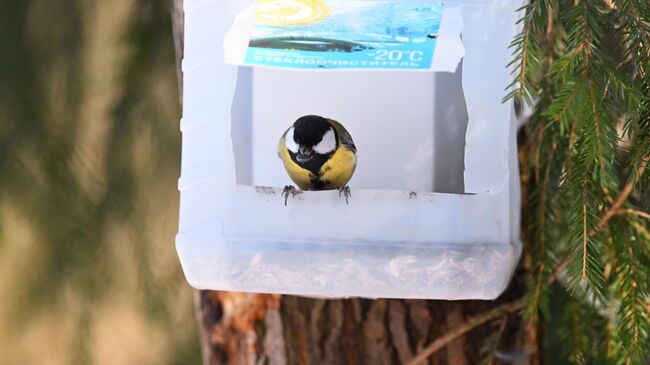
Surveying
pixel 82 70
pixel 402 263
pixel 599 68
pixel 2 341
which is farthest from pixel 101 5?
pixel 599 68

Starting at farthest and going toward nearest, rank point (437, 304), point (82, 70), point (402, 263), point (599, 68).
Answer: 1. point (82, 70)
2. point (437, 304)
3. point (402, 263)
4. point (599, 68)

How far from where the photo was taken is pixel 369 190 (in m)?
1.20

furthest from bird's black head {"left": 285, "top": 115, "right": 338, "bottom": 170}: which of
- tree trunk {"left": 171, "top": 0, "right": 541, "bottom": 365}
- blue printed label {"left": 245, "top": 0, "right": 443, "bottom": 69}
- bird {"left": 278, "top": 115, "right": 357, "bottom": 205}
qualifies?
tree trunk {"left": 171, "top": 0, "right": 541, "bottom": 365}

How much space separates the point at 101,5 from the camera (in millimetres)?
1739

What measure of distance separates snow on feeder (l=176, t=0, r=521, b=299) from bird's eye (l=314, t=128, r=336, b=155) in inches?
3.3

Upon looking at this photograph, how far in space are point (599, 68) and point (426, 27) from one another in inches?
10.2

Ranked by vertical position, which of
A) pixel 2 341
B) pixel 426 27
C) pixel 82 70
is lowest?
pixel 2 341

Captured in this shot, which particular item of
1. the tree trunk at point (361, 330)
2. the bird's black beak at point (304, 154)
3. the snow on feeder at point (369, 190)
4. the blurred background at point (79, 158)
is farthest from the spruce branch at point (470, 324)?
the blurred background at point (79, 158)

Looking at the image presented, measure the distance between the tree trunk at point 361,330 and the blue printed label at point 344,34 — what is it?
0.34 m

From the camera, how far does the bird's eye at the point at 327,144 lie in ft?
4.32

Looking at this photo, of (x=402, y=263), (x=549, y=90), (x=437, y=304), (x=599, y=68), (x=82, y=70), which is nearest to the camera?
(x=599, y=68)

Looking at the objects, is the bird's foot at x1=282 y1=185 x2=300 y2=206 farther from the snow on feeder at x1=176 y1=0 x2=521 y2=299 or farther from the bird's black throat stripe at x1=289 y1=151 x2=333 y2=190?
the bird's black throat stripe at x1=289 y1=151 x2=333 y2=190

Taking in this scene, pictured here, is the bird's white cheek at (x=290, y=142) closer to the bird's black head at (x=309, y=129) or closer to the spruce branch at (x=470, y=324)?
the bird's black head at (x=309, y=129)

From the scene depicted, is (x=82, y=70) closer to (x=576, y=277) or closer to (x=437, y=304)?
(x=437, y=304)
